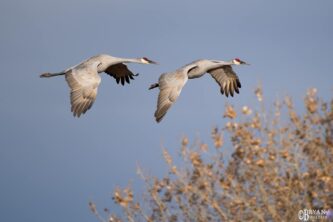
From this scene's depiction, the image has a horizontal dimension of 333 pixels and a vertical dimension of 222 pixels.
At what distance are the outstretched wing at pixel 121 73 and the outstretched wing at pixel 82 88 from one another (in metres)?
4.90

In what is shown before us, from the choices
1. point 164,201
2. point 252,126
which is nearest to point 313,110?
point 252,126

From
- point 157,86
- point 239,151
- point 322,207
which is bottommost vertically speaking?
point 322,207

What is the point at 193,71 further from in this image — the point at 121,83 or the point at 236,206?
the point at 236,206

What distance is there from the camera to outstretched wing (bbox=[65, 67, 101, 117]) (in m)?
18.3

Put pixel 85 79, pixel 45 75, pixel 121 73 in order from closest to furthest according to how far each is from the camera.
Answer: pixel 85 79
pixel 45 75
pixel 121 73

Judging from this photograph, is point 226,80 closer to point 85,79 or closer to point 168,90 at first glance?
point 168,90

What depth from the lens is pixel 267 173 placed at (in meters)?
11.7

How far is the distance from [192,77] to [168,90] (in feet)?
6.34

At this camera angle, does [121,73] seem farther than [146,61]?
Yes

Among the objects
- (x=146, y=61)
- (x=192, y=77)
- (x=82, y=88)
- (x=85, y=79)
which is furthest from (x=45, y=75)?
(x=192, y=77)

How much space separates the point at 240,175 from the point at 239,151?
501mm

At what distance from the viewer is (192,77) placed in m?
21.3

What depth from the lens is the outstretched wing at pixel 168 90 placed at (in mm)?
19048

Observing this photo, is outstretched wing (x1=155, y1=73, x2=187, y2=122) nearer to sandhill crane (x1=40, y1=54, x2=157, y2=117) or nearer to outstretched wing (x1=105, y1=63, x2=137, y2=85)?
sandhill crane (x1=40, y1=54, x2=157, y2=117)
